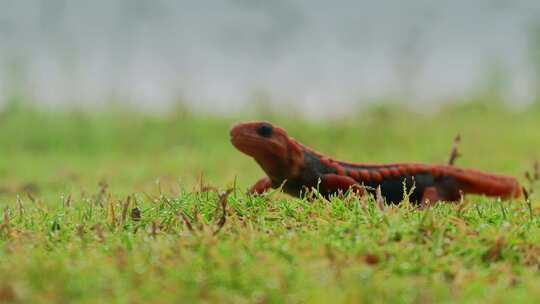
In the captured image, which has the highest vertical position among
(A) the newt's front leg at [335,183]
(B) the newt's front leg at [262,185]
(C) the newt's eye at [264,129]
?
(C) the newt's eye at [264,129]

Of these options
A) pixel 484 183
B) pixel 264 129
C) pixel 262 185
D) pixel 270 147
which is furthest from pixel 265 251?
pixel 484 183

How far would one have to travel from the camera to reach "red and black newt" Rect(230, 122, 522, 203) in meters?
5.91

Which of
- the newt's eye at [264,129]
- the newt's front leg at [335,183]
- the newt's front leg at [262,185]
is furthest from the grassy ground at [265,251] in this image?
the newt's front leg at [262,185]

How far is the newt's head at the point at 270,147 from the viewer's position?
5902 mm

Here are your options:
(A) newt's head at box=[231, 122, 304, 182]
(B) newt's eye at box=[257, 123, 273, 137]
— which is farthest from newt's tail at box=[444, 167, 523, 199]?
(B) newt's eye at box=[257, 123, 273, 137]

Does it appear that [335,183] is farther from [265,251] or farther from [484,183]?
[265,251]

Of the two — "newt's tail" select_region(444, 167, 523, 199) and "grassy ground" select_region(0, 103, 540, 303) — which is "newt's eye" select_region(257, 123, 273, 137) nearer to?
"grassy ground" select_region(0, 103, 540, 303)

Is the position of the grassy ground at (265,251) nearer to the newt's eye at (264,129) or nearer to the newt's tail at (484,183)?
the newt's eye at (264,129)

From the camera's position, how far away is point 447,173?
6629 mm

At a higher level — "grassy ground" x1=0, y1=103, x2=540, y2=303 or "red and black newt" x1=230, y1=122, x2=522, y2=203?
"red and black newt" x1=230, y1=122, x2=522, y2=203

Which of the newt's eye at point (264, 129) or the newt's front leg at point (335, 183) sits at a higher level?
the newt's eye at point (264, 129)

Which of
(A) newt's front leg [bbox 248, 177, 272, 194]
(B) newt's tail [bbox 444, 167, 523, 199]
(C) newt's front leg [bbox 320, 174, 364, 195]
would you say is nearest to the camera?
(C) newt's front leg [bbox 320, 174, 364, 195]

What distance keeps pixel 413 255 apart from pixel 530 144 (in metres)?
11.0

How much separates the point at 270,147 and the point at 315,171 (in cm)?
44
